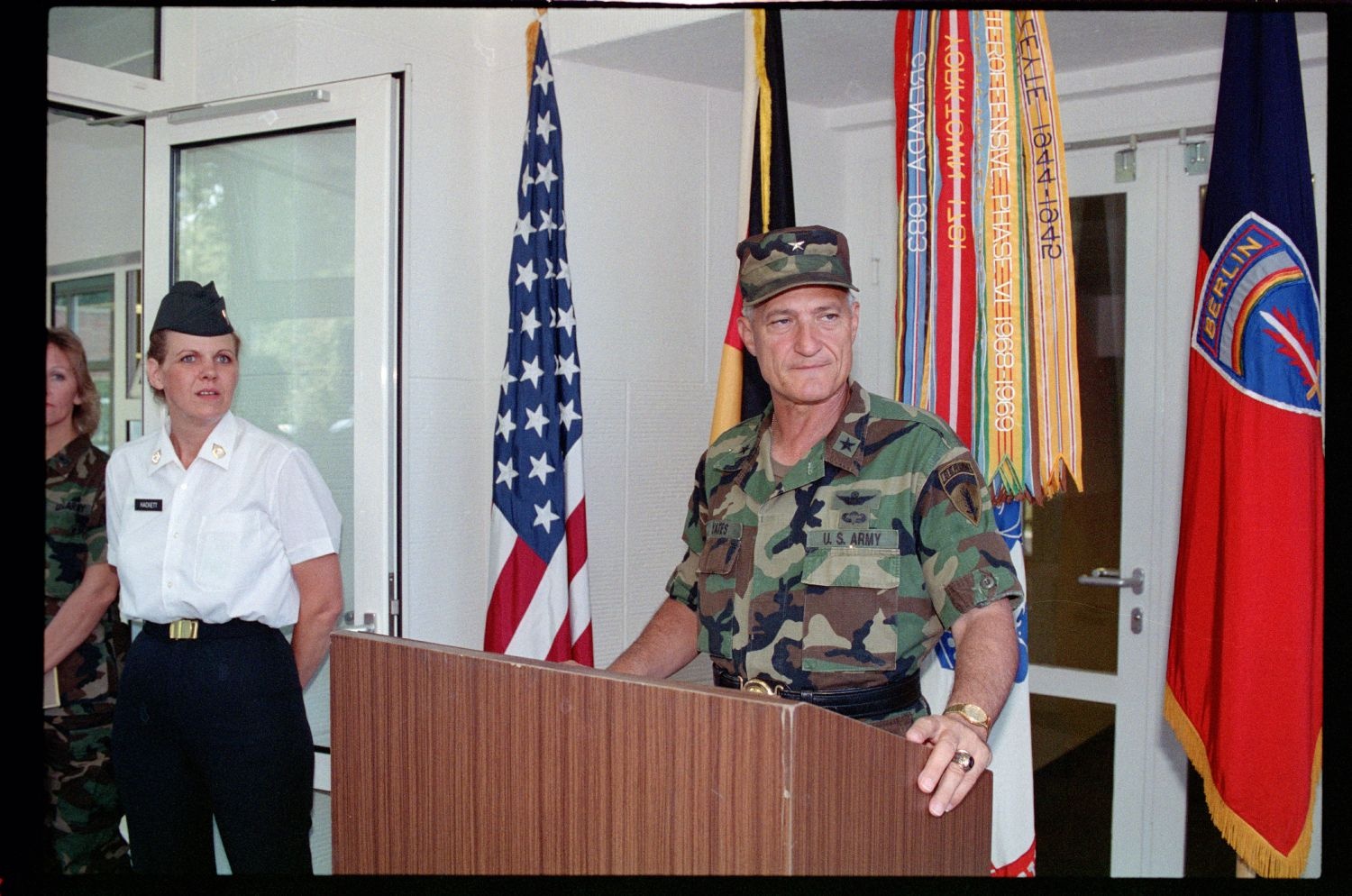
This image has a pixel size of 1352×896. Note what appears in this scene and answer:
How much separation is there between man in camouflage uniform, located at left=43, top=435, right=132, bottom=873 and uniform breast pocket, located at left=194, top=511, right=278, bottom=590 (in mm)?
164

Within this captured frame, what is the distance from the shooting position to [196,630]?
5.68ft

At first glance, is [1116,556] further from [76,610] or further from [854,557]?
[76,610]

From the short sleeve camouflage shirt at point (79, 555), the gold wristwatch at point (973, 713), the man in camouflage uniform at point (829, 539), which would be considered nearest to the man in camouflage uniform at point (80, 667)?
the short sleeve camouflage shirt at point (79, 555)

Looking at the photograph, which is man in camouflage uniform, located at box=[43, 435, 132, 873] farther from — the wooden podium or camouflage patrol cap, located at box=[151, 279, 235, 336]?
the wooden podium

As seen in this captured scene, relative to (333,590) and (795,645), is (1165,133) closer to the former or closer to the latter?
(795,645)

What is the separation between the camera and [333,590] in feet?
6.31

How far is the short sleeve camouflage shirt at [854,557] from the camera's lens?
160 centimetres

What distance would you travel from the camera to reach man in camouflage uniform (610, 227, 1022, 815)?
1.60 metres

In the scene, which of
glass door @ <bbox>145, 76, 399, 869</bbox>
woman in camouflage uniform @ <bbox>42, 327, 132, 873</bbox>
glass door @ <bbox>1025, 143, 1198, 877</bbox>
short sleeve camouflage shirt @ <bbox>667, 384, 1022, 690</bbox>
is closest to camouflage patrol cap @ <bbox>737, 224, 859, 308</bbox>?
short sleeve camouflage shirt @ <bbox>667, 384, 1022, 690</bbox>

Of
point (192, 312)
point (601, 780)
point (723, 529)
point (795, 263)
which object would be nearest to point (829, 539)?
point (723, 529)

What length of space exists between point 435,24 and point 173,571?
4.17ft

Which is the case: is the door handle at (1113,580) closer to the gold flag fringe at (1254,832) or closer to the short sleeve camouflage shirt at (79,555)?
the gold flag fringe at (1254,832)

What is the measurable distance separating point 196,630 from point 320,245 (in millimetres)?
777

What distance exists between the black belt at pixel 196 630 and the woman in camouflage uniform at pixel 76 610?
67 millimetres
